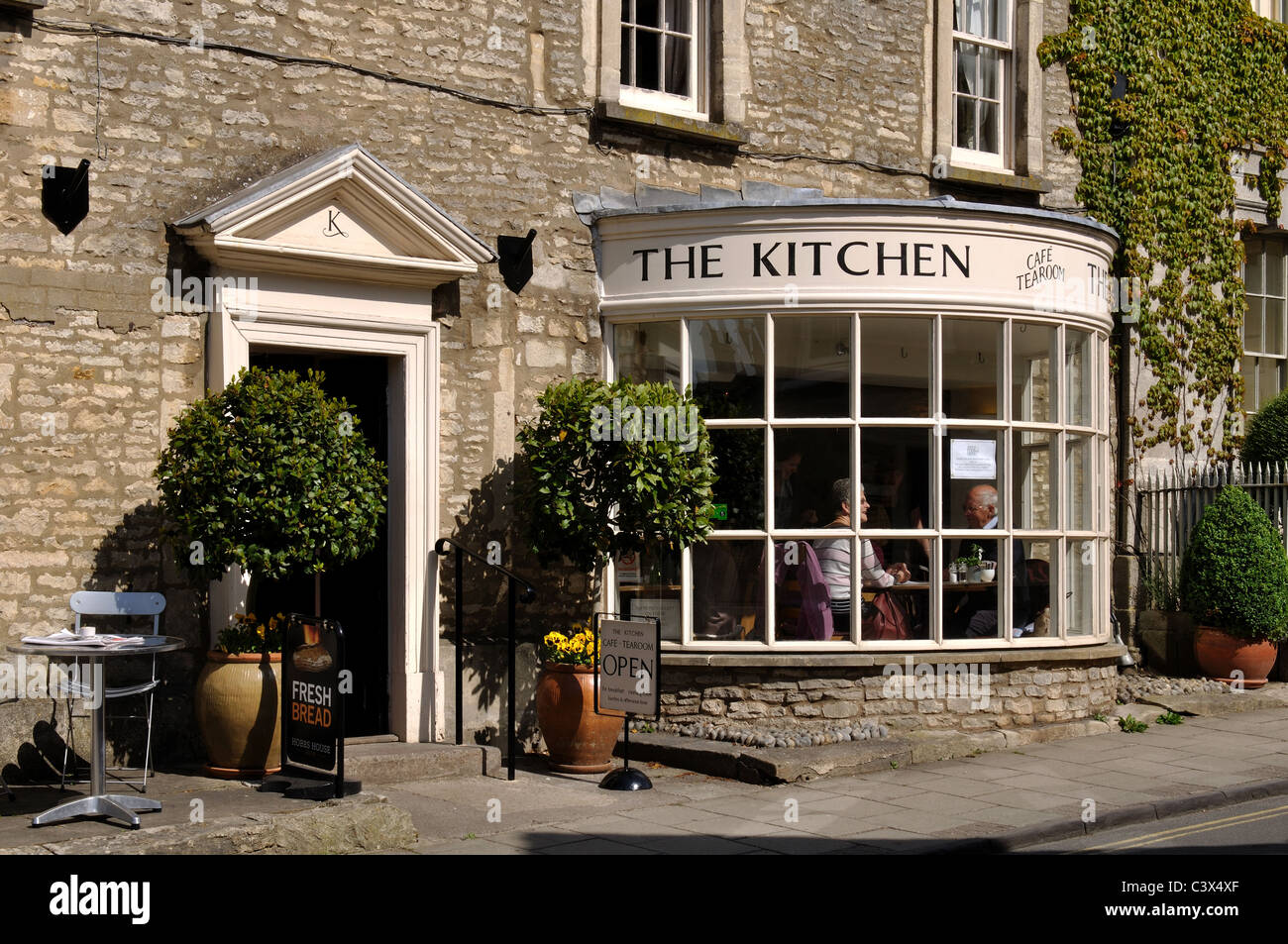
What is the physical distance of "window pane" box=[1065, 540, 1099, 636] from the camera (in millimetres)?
11516

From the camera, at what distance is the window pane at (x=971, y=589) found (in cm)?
1090

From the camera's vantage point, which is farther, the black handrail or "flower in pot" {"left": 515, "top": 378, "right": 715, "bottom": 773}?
"flower in pot" {"left": 515, "top": 378, "right": 715, "bottom": 773}

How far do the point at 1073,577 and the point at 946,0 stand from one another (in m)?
5.44

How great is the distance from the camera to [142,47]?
30.4ft

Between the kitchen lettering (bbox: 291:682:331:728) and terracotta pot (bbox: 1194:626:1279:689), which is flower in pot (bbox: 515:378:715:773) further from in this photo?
terracotta pot (bbox: 1194:626:1279:689)

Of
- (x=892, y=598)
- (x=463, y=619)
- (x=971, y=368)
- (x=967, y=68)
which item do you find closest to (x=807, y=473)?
(x=892, y=598)

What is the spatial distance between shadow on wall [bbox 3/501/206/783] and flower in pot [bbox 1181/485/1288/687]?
29.4 ft

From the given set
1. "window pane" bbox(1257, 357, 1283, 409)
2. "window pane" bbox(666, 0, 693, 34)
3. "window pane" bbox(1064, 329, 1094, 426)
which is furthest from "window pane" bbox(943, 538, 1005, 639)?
"window pane" bbox(1257, 357, 1283, 409)

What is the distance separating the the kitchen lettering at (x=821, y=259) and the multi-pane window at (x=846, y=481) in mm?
336

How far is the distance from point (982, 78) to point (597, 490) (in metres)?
6.46

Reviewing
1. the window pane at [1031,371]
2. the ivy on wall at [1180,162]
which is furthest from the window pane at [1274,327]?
the window pane at [1031,371]

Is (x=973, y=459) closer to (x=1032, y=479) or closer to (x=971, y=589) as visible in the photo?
(x=1032, y=479)

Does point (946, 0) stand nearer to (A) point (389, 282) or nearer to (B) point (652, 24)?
(B) point (652, 24)

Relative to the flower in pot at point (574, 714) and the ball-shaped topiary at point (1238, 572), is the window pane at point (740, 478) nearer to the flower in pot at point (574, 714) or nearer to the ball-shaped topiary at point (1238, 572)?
the flower in pot at point (574, 714)
